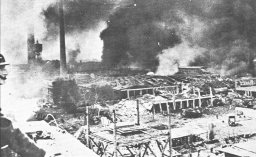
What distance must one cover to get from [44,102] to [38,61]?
10.1 ft

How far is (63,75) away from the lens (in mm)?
22594

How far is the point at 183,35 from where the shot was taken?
3703 cm

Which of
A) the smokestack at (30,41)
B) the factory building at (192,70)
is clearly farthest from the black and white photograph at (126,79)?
the factory building at (192,70)

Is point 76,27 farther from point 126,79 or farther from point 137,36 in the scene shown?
point 137,36

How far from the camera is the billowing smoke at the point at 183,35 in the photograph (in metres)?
32.2

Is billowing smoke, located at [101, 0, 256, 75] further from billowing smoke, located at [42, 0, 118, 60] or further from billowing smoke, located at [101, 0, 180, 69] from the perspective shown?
billowing smoke, located at [42, 0, 118, 60]

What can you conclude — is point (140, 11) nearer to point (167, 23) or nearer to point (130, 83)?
point (167, 23)

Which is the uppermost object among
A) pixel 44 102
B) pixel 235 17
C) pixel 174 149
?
pixel 235 17

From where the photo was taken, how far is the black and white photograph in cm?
939

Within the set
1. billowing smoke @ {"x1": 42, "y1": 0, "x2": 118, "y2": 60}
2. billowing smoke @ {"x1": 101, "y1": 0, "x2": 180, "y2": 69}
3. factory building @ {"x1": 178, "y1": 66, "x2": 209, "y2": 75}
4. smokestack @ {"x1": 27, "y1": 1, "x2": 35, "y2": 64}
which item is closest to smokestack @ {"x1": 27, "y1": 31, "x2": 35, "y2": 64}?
smokestack @ {"x1": 27, "y1": 1, "x2": 35, "y2": 64}

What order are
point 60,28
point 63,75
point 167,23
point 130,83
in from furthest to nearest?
point 167,23 < point 130,83 < point 63,75 < point 60,28

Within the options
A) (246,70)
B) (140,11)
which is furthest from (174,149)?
(246,70)

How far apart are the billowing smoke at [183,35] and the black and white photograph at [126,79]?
0.40 feet

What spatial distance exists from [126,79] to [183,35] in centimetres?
1232
